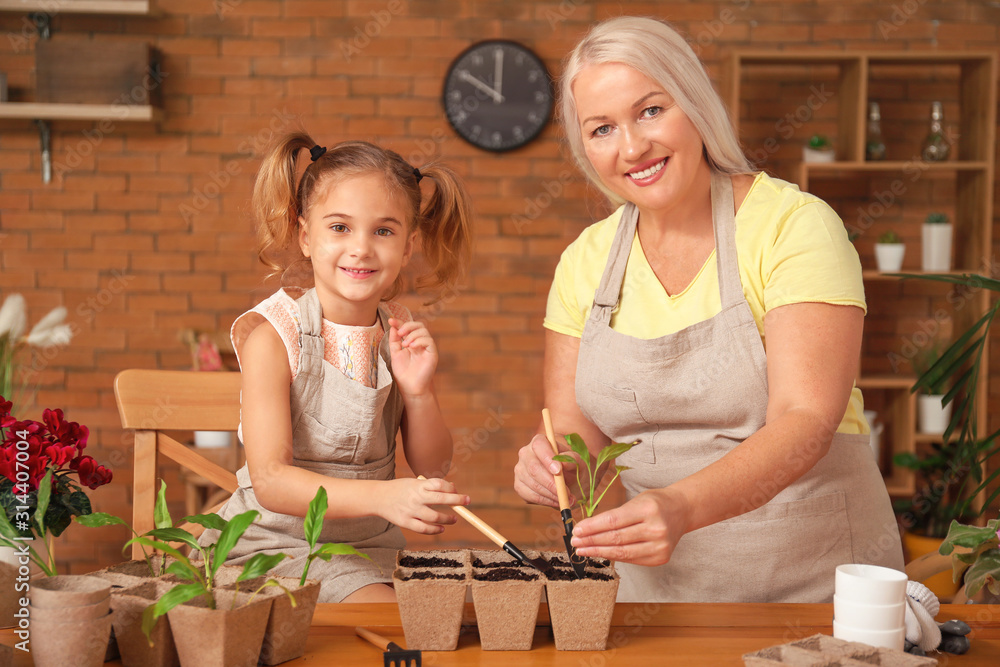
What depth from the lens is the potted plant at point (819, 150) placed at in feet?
11.0

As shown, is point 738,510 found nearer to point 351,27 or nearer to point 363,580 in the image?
point 363,580

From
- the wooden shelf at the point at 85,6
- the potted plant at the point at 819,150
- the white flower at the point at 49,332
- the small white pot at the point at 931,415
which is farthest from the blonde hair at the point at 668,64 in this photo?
the wooden shelf at the point at 85,6

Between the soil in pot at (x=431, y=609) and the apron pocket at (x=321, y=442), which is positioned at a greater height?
the apron pocket at (x=321, y=442)

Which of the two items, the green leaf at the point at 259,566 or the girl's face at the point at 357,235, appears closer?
the green leaf at the point at 259,566

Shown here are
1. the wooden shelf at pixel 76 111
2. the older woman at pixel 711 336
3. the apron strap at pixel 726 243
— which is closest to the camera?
the older woman at pixel 711 336

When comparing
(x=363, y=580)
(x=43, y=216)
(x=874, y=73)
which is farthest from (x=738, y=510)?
(x=43, y=216)

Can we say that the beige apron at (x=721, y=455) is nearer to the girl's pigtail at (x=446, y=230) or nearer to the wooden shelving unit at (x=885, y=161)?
the girl's pigtail at (x=446, y=230)

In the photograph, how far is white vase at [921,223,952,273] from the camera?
10.8 feet

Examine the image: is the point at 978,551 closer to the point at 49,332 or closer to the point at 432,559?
the point at 432,559

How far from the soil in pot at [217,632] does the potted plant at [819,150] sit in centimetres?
309

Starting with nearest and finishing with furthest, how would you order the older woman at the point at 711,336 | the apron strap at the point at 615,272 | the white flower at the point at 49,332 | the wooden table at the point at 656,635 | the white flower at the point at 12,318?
the wooden table at the point at 656,635 < the older woman at the point at 711,336 < the apron strap at the point at 615,272 < the white flower at the point at 12,318 < the white flower at the point at 49,332

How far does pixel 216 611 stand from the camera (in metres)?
0.81

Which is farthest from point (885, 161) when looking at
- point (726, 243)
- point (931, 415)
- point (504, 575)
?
point (504, 575)

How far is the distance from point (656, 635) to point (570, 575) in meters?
0.13
